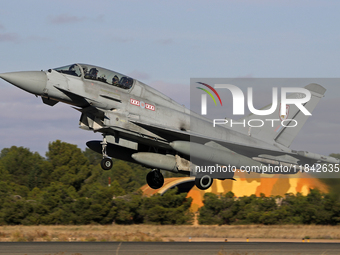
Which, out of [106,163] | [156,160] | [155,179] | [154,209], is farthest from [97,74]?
[154,209]

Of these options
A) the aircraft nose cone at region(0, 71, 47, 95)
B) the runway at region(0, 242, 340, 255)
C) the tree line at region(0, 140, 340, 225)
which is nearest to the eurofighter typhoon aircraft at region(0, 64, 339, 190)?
the aircraft nose cone at region(0, 71, 47, 95)

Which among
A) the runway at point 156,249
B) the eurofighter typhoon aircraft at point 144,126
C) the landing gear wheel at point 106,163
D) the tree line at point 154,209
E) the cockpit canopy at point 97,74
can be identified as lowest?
the runway at point 156,249

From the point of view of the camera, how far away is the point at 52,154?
56.1 meters

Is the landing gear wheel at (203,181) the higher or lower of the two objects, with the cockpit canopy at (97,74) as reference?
lower

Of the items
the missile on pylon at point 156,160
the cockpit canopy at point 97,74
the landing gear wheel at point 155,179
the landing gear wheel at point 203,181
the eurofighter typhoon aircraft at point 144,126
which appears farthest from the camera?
the landing gear wheel at point 155,179

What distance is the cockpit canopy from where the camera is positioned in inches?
585

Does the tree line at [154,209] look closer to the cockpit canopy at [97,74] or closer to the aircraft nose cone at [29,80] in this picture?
the cockpit canopy at [97,74]

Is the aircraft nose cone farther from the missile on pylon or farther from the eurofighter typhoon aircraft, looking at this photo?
the missile on pylon

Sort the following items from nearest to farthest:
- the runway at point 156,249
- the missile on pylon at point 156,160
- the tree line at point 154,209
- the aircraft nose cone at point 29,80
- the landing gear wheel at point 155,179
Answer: the aircraft nose cone at point 29,80
the missile on pylon at point 156,160
the landing gear wheel at point 155,179
the runway at point 156,249
the tree line at point 154,209

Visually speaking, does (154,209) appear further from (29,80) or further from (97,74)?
(29,80)

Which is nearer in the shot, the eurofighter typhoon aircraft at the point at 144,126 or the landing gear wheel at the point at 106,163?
the eurofighter typhoon aircraft at the point at 144,126

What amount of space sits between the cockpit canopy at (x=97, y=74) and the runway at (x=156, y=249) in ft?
28.7

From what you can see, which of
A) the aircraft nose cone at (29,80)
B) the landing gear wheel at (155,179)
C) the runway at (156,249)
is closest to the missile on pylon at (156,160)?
the landing gear wheel at (155,179)

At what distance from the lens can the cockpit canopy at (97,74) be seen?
14.9 metres
